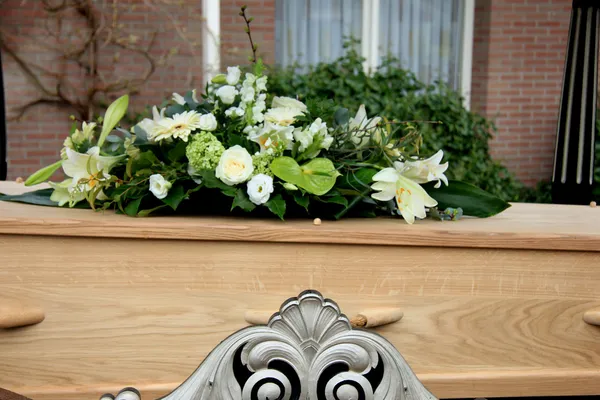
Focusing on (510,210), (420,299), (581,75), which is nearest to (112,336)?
(420,299)

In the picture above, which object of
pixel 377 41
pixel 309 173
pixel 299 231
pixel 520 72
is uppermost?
pixel 377 41

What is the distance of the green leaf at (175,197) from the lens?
4.82ft

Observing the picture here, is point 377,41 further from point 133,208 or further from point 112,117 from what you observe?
point 133,208

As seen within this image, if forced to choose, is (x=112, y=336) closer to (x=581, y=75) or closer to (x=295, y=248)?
(x=295, y=248)

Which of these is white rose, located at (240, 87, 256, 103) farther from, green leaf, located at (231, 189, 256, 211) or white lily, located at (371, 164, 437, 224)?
white lily, located at (371, 164, 437, 224)

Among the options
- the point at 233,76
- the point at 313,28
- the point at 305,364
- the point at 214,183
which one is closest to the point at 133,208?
the point at 214,183

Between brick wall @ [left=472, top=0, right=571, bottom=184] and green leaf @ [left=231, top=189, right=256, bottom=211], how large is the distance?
5416mm

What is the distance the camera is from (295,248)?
4.60 feet

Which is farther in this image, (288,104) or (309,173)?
(288,104)

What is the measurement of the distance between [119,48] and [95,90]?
1.33 ft

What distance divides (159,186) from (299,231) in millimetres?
327

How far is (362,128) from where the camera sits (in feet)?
5.57

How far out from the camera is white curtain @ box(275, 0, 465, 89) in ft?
20.8

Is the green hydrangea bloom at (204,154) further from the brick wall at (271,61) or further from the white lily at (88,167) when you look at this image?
the brick wall at (271,61)
